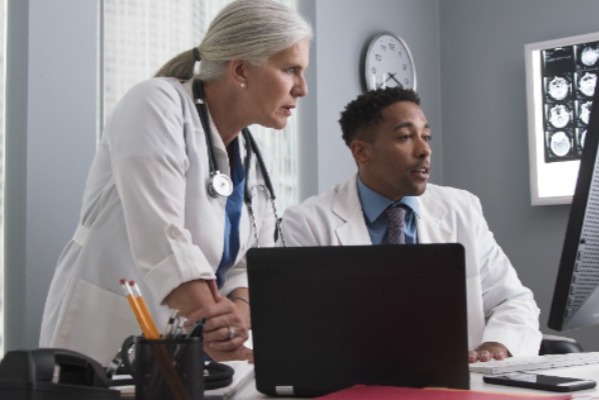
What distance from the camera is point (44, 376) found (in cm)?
81

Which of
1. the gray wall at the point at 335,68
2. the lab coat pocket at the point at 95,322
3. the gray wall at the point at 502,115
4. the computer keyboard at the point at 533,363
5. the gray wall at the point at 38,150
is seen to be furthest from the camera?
the gray wall at the point at 502,115

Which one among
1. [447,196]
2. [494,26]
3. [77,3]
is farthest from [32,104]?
[494,26]

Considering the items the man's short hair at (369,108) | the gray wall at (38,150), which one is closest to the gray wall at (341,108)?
the gray wall at (38,150)

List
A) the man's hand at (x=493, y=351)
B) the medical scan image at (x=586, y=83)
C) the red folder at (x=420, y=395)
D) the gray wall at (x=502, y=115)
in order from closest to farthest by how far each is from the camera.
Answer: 1. the red folder at (x=420, y=395)
2. the man's hand at (x=493, y=351)
3. the medical scan image at (x=586, y=83)
4. the gray wall at (x=502, y=115)

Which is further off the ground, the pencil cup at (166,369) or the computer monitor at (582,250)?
the computer monitor at (582,250)

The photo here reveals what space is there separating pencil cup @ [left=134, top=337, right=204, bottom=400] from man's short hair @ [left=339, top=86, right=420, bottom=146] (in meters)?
1.50

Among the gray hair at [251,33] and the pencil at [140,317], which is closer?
the pencil at [140,317]

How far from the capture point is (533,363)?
1.27 m

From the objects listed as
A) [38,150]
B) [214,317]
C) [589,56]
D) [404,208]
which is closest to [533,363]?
[214,317]

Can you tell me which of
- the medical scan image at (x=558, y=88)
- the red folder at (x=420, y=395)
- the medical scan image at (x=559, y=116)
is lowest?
the red folder at (x=420, y=395)

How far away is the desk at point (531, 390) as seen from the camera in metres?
1.03

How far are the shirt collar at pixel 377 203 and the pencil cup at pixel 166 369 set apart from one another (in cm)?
135

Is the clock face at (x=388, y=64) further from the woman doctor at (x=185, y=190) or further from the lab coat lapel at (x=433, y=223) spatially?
the woman doctor at (x=185, y=190)

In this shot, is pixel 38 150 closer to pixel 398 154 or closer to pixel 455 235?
pixel 398 154
